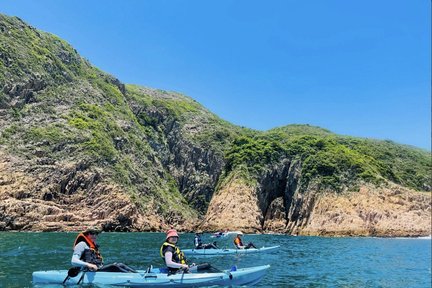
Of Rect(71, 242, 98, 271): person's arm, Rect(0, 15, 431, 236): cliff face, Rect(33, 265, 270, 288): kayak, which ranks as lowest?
Rect(33, 265, 270, 288): kayak

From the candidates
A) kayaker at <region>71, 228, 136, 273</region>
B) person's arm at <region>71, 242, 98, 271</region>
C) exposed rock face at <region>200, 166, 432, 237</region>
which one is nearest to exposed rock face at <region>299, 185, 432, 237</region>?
exposed rock face at <region>200, 166, 432, 237</region>

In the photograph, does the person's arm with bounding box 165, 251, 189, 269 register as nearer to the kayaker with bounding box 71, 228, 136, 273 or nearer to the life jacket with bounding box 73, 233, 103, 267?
the kayaker with bounding box 71, 228, 136, 273

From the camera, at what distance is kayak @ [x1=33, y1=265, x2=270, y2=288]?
2011 cm

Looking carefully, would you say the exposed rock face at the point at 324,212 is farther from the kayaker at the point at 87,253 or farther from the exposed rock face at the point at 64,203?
the kayaker at the point at 87,253

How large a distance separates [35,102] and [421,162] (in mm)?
103551

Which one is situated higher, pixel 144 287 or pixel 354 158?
pixel 354 158

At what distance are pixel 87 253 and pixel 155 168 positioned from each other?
9647 centimetres

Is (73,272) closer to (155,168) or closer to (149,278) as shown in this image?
(149,278)

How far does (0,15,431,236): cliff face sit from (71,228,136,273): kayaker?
57351 millimetres

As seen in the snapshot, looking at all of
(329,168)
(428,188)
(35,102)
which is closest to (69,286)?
(35,102)

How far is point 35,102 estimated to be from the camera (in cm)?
9875

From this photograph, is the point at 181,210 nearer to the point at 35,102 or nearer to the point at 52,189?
the point at 52,189

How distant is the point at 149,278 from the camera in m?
20.2

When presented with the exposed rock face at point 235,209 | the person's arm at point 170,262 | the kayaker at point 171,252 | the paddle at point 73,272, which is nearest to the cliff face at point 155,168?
the exposed rock face at point 235,209
